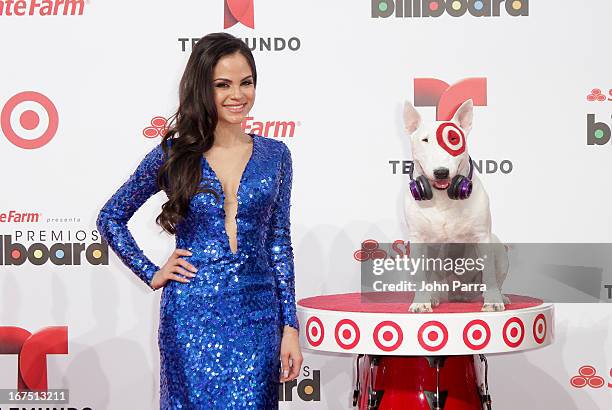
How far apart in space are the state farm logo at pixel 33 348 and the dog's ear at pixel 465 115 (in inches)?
82.1

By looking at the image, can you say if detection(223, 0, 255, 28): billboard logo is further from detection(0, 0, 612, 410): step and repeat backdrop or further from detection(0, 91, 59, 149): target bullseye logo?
detection(0, 91, 59, 149): target bullseye logo

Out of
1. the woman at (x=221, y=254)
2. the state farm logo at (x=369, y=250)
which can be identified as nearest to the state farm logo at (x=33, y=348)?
the state farm logo at (x=369, y=250)

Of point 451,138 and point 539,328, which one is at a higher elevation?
point 451,138

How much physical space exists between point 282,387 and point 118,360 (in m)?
0.73

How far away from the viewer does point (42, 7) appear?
165 inches

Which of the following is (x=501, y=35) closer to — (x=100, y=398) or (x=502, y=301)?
(x=502, y=301)

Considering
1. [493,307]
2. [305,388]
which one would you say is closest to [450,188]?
[493,307]

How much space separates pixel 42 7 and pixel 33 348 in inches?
59.0

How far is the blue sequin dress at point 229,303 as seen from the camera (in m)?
2.51

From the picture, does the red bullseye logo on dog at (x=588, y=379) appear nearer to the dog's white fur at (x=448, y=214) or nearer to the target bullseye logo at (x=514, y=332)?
the dog's white fur at (x=448, y=214)

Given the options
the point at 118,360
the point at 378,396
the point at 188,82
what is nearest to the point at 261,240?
the point at 188,82

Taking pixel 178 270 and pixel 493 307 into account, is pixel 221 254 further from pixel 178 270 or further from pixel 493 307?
pixel 493 307

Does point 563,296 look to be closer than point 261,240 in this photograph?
No

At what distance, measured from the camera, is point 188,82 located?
8.45ft
